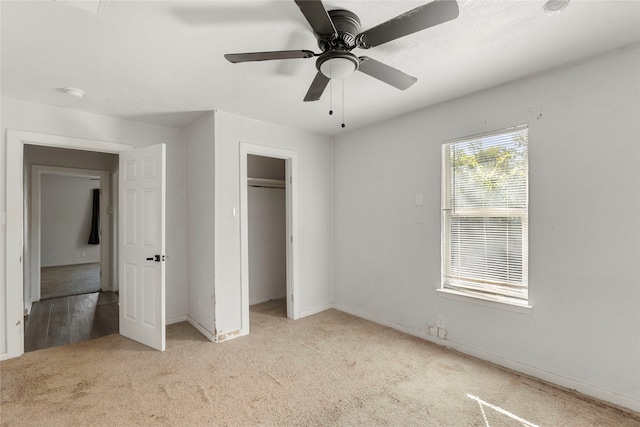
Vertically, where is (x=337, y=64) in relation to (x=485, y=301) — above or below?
above

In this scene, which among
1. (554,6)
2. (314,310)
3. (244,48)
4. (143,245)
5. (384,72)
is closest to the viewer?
(554,6)

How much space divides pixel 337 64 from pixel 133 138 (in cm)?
289

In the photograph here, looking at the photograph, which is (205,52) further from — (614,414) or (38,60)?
(614,414)

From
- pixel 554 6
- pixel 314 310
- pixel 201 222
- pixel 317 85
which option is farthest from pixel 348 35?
pixel 314 310

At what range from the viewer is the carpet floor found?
516cm

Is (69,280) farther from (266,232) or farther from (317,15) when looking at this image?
Result: (317,15)

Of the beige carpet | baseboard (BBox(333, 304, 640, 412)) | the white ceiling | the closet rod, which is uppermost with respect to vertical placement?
the white ceiling

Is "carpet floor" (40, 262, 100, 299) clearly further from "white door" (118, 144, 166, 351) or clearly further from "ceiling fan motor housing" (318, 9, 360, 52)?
"ceiling fan motor housing" (318, 9, 360, 52)

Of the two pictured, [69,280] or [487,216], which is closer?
[487,216]

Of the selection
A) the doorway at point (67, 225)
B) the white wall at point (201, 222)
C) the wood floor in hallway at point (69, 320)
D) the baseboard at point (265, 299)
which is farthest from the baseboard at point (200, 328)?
the doorway at point (67, 225)

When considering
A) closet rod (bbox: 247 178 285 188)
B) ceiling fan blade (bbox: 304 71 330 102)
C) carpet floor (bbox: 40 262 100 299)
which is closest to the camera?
ceiling fan blade (bbox: 304 71 330 102)

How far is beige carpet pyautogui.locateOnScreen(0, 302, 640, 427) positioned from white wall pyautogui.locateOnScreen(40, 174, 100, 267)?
6204mm

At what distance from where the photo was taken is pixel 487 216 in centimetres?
276

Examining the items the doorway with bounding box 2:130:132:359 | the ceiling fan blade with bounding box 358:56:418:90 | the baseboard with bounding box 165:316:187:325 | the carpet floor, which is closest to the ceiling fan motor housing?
the ceiling fan blade with bounding box 358:56:418:90
